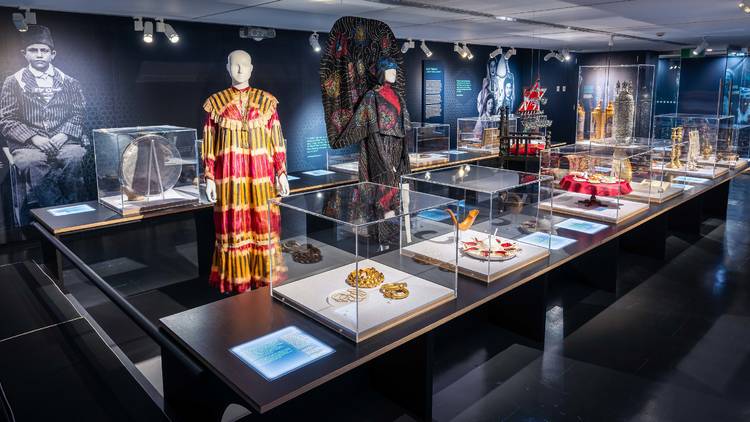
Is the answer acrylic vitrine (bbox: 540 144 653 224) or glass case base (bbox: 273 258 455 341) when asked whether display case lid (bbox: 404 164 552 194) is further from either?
acrylic vitrine (bbox: 540 144 653 224)

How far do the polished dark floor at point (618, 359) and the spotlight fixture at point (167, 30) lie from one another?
14.0ft

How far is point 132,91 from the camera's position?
20.6ft

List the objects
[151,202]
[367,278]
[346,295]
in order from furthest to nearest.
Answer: [151,202] → [367,278] → [346,295]

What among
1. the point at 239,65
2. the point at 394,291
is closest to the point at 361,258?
the point at 394,291

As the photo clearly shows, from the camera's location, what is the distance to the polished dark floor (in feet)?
10.1

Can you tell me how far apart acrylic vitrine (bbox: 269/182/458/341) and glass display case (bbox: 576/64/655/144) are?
14.5 feet

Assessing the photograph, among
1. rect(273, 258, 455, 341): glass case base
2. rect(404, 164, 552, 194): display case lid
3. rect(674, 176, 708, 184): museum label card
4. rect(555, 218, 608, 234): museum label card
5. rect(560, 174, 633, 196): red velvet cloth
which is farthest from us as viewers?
rect(674, 176, 708, 184): museum label card

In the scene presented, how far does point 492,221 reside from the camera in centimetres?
342

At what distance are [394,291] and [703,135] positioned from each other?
19.5 feet

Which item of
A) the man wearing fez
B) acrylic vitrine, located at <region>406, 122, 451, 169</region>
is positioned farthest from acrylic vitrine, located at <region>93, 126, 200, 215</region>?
acrylic vitrine, located at <region>406, 122, 451, 169</region>

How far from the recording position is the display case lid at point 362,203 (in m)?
2.60

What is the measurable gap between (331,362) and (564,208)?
10.6ft

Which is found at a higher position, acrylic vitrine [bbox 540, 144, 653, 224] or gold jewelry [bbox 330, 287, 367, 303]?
acrylic vitrine [bbox 540, 144, 653, 224]

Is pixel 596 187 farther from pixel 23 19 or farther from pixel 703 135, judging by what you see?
pixel 23 19
